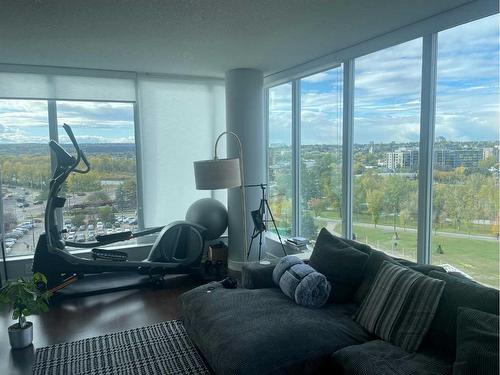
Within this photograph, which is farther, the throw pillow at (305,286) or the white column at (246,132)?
the white column at (246,132)

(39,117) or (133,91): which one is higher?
(133,91)

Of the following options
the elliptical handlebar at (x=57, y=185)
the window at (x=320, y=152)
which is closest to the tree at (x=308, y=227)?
the window at (x=320, y=152)

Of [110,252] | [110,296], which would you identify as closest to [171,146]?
[110,252]

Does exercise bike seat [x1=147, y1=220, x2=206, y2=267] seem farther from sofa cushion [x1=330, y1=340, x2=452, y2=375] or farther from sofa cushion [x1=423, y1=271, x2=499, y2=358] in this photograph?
sofa cushion [x1=423, y1=271, x2=499, y2=358]

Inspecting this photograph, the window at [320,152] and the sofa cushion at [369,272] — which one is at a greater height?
the window at [320,152]

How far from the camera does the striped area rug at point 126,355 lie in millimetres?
2631

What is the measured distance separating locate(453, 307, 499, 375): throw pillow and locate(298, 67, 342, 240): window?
2.24 meters

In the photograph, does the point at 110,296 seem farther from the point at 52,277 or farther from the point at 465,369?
the point at 465,369

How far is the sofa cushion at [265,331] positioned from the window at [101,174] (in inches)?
98.6

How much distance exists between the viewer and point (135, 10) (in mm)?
2699

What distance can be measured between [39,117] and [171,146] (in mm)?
1657

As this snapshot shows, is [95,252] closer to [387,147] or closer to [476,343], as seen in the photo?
[387,147]

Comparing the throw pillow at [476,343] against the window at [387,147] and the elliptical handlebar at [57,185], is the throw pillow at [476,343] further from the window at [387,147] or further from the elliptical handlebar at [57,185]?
the elliptical handlebar at [57,185]

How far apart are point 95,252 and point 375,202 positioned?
313 centimetres
